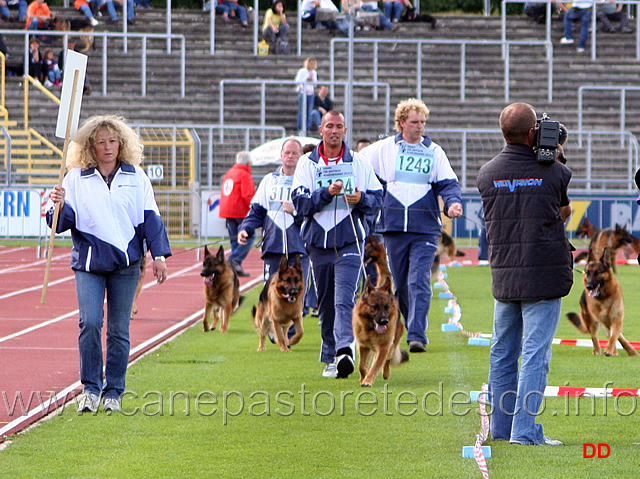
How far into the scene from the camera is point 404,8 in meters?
38.3

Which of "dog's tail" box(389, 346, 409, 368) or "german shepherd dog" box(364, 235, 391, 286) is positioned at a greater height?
"german shepherd dog" box(364, 235, 391, 286)

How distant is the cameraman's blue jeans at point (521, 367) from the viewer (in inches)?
256

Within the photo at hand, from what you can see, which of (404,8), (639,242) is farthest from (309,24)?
(639,242)

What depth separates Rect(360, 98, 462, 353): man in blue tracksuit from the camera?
1094cm

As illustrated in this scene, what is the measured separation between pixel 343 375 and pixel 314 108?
2273cm

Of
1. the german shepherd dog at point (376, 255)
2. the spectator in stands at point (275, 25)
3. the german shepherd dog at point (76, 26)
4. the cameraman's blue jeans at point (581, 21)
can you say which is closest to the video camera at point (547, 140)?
the german shepherd dog at point (376, 255)

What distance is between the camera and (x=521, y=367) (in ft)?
21.6

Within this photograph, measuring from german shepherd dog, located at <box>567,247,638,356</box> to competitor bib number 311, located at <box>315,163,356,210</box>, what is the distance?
2865mm

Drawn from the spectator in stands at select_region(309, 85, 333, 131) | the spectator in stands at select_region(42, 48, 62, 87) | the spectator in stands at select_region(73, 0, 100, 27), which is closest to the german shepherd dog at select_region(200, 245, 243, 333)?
the spectator in stands at select_region(309, 85, 333, 131)

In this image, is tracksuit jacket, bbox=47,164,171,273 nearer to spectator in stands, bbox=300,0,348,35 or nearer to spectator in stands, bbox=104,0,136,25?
spectator in stands, bbox=300,0,348,35

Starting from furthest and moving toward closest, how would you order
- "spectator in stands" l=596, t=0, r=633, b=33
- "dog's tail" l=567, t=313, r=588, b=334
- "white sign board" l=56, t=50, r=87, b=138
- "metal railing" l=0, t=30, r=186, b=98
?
1. "spectator in stands" l=596, t=0, r=633, b=33
2. "metal railing" l=0, t=30, r=186, b=98
3. "dog's tail" l=567, t=313, r=588, b=334
4. "white sign board" l=56, t=50, r=87, b=138

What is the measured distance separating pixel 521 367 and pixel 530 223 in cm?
81

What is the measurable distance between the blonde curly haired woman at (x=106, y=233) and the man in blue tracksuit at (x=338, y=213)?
169 cm

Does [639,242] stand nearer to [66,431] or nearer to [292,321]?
[292,321]
